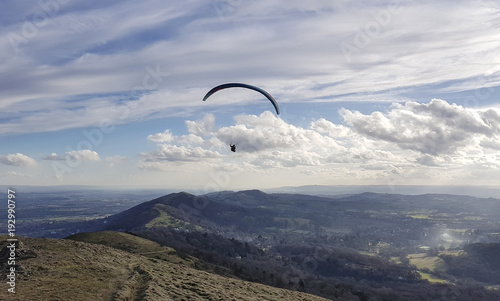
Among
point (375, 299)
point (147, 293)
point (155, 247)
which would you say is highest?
point (147, 293)

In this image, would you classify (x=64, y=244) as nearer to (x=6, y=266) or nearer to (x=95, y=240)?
(x=6, y=266)

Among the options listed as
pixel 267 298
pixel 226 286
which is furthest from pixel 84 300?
pixel 267 298

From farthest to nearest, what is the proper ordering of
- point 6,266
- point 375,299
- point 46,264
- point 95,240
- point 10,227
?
1. point 375,299
2. point 95,240
3. point 46,264
4. point 6,266
5. point 10,227

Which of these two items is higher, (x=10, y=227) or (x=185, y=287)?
(x=10, y=227)

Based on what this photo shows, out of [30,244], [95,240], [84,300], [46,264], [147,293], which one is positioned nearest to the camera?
[84,300]

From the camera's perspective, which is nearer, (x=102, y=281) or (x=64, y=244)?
(x=102, y=281)

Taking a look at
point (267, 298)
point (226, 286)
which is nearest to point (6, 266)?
point (226, 286)

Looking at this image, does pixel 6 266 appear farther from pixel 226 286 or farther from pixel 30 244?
pixel 226 286
